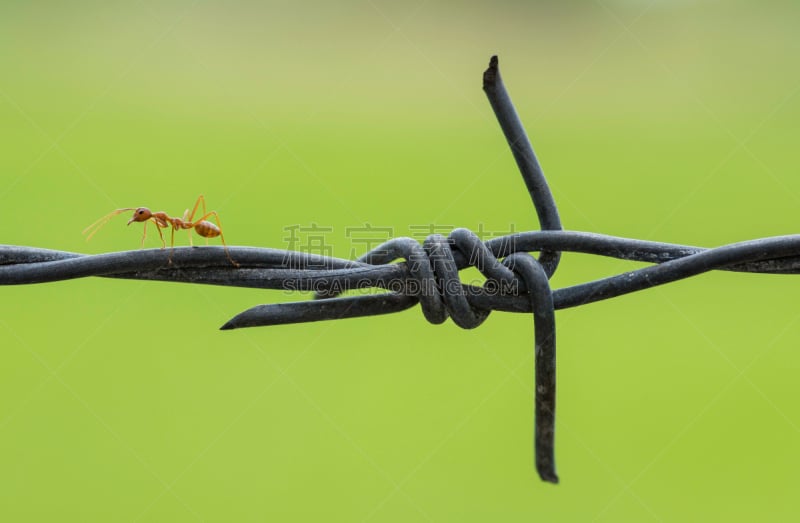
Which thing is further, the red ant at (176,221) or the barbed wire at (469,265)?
the red ant at (176,221)

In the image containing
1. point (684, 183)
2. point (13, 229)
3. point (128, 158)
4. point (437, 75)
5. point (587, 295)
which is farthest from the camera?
point (437, 75)

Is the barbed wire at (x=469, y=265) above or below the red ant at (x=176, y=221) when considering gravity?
above

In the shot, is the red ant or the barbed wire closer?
the barbed wire

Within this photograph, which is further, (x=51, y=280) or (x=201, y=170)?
(x=201, y=170)

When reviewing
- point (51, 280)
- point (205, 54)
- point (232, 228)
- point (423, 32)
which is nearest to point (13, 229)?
point (232, 228)

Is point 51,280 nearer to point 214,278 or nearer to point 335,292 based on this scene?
point 214,278

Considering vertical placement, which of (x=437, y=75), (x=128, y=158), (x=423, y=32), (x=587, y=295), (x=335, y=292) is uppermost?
(x=423, y=32)

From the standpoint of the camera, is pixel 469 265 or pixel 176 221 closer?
pixel 469 265

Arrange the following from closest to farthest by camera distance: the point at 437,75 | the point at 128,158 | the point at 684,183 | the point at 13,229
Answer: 1. the point at 13,229
2. the point at 684,183
3. the point at 128,158
4. the point at 437,75
